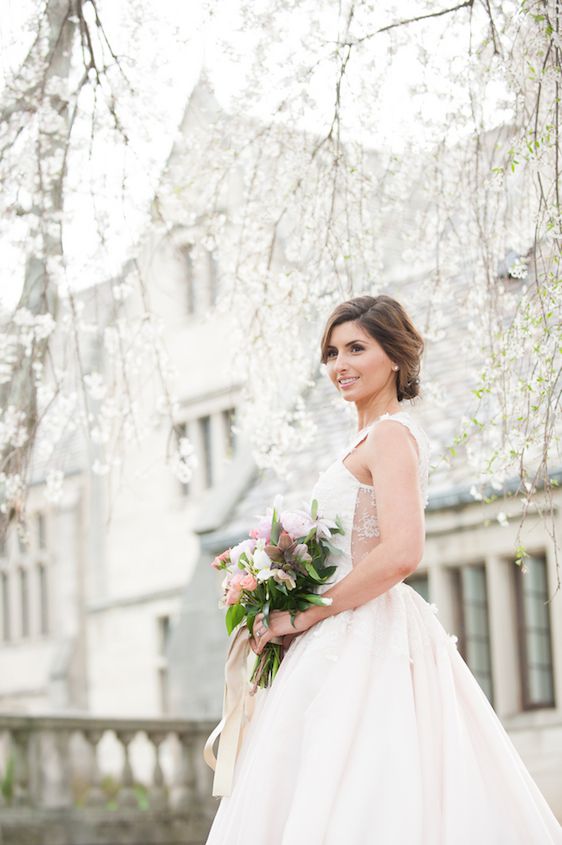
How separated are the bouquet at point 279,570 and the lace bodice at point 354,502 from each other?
3 cm

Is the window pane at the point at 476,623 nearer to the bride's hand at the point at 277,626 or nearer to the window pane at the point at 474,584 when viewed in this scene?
the window pane at the point at 474,584

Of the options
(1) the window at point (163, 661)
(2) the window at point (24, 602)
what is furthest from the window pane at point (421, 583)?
(2) the window at point (24, 602)

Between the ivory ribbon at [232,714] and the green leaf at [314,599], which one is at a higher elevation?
the green leaf at [314,599]

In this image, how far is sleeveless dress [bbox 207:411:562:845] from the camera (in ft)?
12.1

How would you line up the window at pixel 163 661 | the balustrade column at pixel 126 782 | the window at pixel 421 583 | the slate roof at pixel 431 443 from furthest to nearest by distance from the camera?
the window at pixel 163 661, the window at pixel 421 583, the slate roof at pixel 431 443, the balustrade column at pixel 126 782

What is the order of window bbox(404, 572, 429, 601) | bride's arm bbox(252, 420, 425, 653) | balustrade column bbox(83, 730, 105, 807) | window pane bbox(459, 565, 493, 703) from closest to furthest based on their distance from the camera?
bride's arm bbox(252, 420, 425, 653) → balustrade column bbox(83, 730, 105, 807) → window pane bbox(459, 565, 493, 703) → window bbox(404, 572, 429, 601)

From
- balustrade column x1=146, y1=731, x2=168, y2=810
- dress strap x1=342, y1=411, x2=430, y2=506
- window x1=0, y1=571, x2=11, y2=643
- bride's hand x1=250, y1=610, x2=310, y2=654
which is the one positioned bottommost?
balustrade column x1=146, y1=731, x2=168, y2=810

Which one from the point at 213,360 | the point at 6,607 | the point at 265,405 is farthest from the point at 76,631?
the point at 265,405

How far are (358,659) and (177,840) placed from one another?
9575 millimetres

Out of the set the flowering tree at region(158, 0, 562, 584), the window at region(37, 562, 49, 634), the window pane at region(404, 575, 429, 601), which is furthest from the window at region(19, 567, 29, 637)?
the flowering tree at region(158, 0, 562, 584)

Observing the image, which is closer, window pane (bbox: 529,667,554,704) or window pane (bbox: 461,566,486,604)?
window pane (bbox: 529,667,554,704)

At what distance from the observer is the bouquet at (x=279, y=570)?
404 cm

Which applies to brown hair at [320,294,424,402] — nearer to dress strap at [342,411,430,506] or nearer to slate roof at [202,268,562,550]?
dress strap at [342,411,430,506]

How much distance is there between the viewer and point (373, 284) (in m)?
7.72
